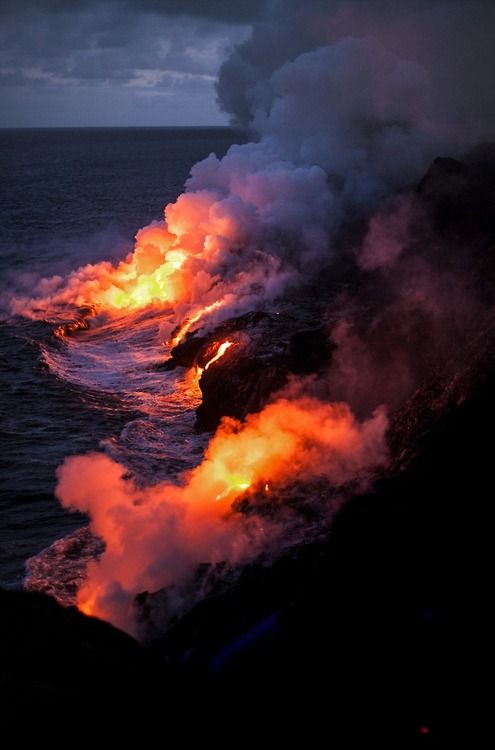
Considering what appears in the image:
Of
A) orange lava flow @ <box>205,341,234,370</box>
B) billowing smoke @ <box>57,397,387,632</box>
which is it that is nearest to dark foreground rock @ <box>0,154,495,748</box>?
billowing smoke @ <box>57,397,387,632</box>

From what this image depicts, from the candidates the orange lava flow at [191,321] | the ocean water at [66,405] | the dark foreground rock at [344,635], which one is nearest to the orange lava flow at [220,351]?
the ocean water at [66,405]

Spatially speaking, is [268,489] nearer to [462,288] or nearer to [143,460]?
[143,460]

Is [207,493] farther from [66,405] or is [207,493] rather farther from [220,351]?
[66,405]

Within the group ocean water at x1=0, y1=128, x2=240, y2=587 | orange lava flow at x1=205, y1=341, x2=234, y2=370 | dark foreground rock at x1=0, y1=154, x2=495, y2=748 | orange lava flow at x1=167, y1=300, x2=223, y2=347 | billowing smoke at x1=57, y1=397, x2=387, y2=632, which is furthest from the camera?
orange lava flow at x1=167, y1=300, x2=223, y2=347

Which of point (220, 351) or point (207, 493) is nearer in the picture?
point (207, 493)

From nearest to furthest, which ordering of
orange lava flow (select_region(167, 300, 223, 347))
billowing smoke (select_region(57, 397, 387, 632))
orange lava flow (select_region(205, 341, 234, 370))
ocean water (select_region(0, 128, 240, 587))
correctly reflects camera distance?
billowing smoke (select_region(57, 397, 387, 632)) → ocean water (select_region(0, 128, 240, 587)) → orange lava flow (select_region(205, 341, 234, 370)) → orange lava flow (select_region(167, 300, 223, 347))

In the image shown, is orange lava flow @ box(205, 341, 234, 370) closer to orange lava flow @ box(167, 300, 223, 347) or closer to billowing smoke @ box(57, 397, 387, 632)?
orange lava flow @ box(167, 300, 223, 347)

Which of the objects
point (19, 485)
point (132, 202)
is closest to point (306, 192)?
point (19, 485)

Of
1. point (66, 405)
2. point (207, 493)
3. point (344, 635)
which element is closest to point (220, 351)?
point (66, 405)
